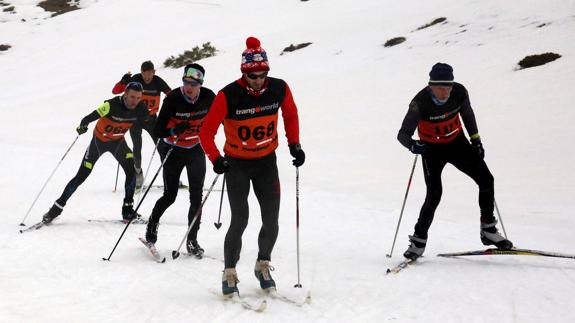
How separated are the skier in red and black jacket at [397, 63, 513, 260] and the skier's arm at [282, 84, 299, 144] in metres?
1.35

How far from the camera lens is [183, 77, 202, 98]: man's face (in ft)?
21.4

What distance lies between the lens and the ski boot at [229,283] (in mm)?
5301

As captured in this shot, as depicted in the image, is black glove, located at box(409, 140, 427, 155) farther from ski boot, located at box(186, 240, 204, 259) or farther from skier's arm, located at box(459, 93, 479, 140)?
ski boot, located at box(186, 240, 204, 259)

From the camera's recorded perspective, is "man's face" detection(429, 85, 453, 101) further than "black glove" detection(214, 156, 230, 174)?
Yes

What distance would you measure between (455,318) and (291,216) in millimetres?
5009

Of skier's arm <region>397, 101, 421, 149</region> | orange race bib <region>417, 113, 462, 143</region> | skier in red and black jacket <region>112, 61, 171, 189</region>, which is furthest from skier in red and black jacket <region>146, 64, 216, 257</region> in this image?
skier in red and black jacket <region>112, 61, 171, 189</region>

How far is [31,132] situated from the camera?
1994 centimetres

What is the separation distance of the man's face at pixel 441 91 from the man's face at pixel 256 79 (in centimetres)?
206

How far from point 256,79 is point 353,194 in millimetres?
6426

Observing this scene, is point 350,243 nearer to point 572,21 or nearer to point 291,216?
point 291,216

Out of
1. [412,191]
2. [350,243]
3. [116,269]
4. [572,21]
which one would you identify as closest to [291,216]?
[350,243]

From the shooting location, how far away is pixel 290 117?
559 cm

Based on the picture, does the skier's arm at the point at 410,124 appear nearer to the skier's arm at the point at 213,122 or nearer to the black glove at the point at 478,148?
the black glove at the point at 478,148

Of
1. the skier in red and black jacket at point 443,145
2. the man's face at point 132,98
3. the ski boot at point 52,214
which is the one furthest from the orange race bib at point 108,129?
the skier in red and black jacket at point 443,145
